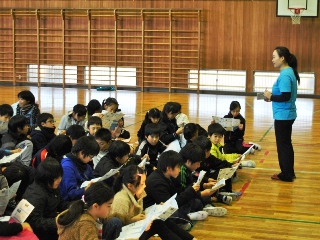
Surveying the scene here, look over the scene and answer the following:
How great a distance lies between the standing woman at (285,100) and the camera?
670 centimetres

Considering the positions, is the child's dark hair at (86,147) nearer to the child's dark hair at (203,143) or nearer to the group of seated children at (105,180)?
the group of seated children at (105,180)

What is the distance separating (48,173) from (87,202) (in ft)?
2.08

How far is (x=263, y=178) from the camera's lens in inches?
281

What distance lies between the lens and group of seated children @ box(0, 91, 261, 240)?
12.3ft

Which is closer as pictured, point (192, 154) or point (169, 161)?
point (169, 161)

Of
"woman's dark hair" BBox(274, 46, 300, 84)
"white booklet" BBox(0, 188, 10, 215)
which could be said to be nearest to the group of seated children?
"white booklet" BBox(0, 188, 10, 215)

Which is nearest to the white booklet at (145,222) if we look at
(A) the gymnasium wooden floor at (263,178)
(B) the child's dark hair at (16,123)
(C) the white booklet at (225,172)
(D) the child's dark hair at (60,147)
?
(A) the gymnasium wooden floor at (263,178)

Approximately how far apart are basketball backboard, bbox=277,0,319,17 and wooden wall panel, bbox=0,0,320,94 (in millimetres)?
218

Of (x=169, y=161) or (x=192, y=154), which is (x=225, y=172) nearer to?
(x=192, y=154)

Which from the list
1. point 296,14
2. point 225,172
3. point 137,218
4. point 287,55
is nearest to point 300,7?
→ point 296,14

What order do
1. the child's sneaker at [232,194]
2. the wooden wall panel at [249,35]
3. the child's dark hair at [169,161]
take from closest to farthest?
the child's dark hair at [169,161] → the child's sneaker at [232,194] → the wooden wall panel at [249,35]

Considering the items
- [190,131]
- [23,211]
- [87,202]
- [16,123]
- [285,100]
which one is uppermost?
[285,100]

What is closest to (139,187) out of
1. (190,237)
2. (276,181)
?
(190,237)

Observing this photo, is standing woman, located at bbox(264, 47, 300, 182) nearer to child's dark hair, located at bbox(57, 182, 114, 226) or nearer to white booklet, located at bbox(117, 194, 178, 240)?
white booklet, located at bbox(117, 194, 178, 240)
